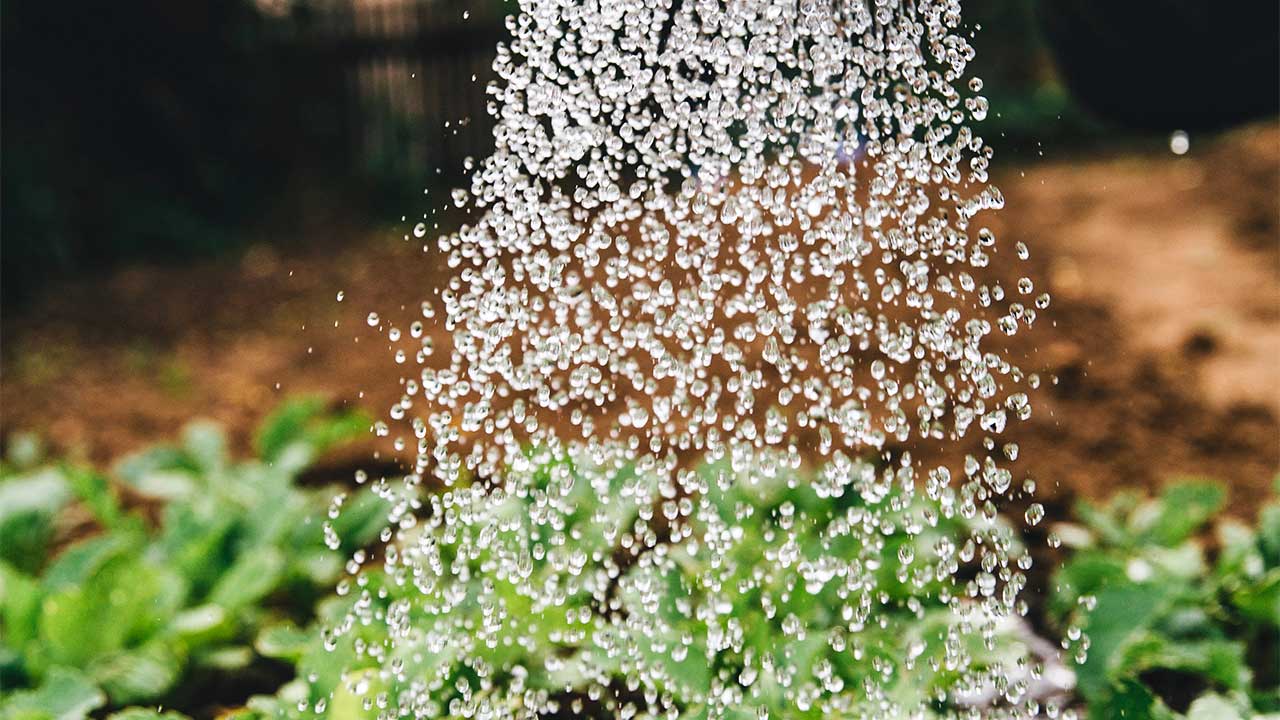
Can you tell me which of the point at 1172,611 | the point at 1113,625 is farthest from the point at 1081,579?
the point at 1113,625

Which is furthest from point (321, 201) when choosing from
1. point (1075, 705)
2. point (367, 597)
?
point (1075, 705)

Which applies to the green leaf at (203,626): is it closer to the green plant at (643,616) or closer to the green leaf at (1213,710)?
the green plant at (643,616)

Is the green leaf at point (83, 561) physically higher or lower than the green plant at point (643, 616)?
higher

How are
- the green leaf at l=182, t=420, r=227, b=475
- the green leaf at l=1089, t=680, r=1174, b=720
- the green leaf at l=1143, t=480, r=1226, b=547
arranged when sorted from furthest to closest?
the green leaf at l=182, t=420, r=227, b=475, the green leaf at l=1143, t=480, r=1226, b=547, the green leaf at l=1089, t=680, r=1174, b=720

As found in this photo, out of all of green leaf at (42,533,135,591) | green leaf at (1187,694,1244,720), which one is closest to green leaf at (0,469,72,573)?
green leaf at (42,533,135,591)

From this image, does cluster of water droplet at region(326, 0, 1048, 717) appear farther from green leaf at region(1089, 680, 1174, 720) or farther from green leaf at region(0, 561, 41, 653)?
green leaf at region(0, 561, 41, 653)

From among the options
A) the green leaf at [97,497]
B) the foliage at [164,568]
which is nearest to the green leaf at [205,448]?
the foliage at [164,568]
